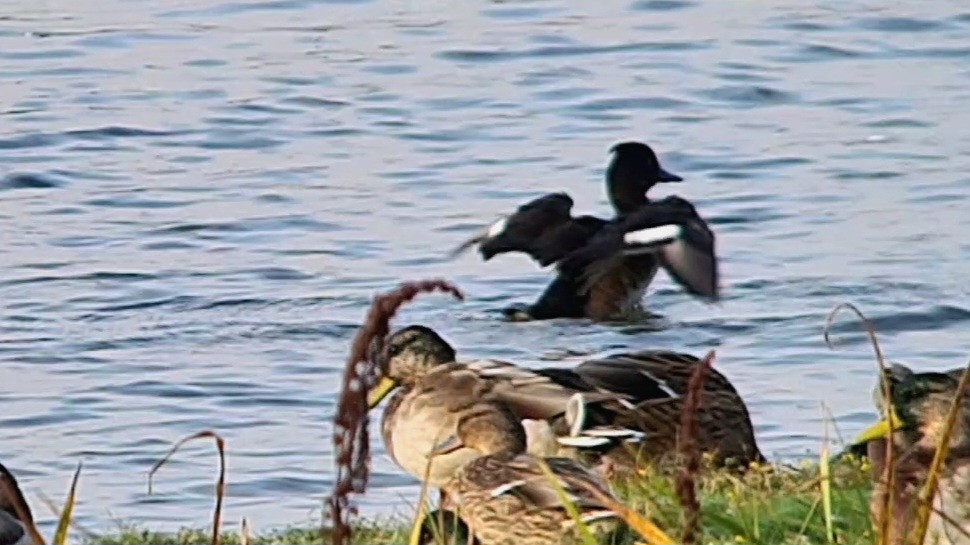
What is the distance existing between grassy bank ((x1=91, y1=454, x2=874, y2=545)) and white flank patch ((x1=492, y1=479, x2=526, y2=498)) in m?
0.27

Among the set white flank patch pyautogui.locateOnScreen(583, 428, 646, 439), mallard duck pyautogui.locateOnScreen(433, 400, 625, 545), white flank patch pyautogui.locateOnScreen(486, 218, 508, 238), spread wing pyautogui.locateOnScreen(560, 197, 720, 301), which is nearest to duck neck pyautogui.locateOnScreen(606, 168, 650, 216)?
spread wing pyautogui.locateOnScreen(560, 197, 720, 301)

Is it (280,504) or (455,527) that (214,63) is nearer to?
(280,504)

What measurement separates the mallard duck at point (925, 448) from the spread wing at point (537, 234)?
5438mm

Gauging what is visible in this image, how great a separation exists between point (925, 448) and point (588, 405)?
2361 mm

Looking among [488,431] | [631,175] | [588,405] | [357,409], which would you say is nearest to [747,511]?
[488,431]

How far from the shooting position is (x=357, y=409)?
3.02 metres

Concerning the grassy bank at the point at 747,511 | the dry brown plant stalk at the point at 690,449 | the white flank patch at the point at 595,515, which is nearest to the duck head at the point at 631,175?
the grassy bank at the point at 747,511

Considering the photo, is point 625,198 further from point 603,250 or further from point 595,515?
point 595,515

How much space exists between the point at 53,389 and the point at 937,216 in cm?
499

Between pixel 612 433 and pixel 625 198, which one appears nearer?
pixel 612 433

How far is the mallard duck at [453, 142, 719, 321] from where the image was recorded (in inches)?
488

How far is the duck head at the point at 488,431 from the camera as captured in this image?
26.8ft

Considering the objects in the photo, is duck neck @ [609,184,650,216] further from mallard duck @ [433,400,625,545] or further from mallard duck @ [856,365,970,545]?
mallard duck @ [433,400,625,545]

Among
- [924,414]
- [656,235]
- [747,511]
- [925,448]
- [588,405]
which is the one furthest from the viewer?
[656,235]
